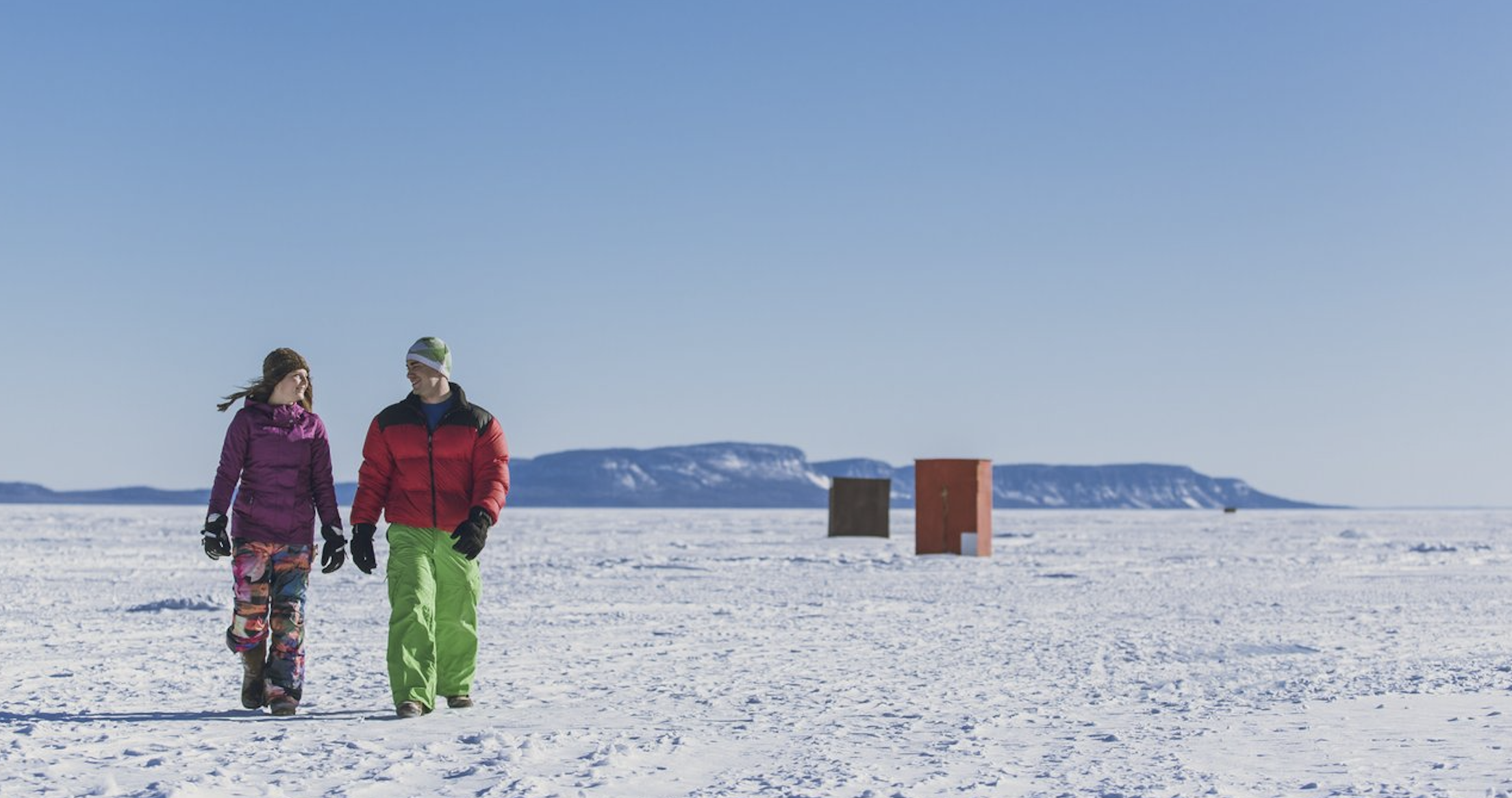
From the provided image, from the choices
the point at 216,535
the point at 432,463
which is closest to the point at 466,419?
the point at 432,463

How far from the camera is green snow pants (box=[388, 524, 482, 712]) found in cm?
555

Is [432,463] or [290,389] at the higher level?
[290,389]

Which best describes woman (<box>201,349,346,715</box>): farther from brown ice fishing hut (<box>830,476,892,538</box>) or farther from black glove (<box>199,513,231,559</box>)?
brown ice fishing hut (<box>830,476,892,538</box>)

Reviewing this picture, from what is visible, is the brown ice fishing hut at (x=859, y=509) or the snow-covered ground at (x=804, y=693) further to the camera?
the brown ice fishing hut at (x=859, y=509)

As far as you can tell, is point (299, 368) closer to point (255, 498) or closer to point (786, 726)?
point (255, 498)

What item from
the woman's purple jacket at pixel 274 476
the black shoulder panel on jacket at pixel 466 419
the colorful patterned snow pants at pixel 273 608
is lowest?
the colorful patterned snow pants at pixel 273 608

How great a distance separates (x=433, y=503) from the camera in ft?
18.7

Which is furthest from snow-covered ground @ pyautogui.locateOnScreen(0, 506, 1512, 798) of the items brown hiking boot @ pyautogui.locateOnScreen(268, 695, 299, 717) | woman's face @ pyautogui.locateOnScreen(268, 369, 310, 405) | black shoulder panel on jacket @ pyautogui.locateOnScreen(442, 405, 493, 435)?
woman's face @ pyautogui.locateOnScreen(268, 369, 310, 405)

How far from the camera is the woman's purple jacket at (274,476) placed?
221 inches

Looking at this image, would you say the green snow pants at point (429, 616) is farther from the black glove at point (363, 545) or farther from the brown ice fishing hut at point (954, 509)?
the brown ice fishing hut at point (954, 509)

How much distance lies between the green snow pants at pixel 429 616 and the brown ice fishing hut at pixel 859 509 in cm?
2338

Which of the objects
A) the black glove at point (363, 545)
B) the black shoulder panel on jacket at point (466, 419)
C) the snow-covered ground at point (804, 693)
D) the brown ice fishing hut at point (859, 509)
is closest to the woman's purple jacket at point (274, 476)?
the black glove at point (363, 545)

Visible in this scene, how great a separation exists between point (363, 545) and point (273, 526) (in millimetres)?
359

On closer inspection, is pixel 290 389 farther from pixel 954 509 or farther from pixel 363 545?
pixel 954 509
